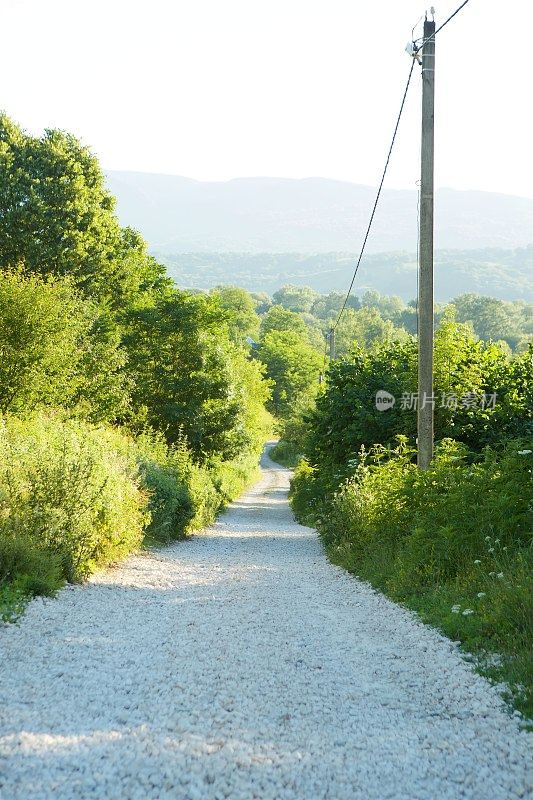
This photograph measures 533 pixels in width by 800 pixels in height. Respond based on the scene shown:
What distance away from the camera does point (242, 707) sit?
17.6ft

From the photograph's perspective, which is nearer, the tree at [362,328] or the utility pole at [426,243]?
the utility pole at [426,243]

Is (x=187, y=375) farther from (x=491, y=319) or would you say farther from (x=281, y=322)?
(x=491, y=319)

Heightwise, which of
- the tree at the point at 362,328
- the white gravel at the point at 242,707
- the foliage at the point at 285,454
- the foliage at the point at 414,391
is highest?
the tree at the point at 362,328

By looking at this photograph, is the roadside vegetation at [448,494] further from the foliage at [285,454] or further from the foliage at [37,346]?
the foliage at [285,454]

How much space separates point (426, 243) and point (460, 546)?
601 centimetres

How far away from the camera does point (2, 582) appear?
8.80 meters

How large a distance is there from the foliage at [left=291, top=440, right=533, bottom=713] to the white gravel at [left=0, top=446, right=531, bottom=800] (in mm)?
363

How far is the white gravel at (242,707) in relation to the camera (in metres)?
4.11

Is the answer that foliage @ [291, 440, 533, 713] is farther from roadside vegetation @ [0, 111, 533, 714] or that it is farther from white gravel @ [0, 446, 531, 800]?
white gravel @ [0, 446, 531, 800]

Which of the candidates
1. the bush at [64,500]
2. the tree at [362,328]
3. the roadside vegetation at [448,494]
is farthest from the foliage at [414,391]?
the tree at [362,328]

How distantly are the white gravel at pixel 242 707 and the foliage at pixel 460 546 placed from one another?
0.36 metres

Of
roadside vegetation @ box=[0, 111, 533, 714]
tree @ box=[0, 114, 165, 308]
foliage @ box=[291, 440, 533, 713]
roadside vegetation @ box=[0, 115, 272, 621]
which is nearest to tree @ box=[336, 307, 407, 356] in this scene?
roadside vegetation @ box=[0, 111, 533, 714]

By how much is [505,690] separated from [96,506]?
7308 millimetres

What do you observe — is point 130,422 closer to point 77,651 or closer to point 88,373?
point 88,373
